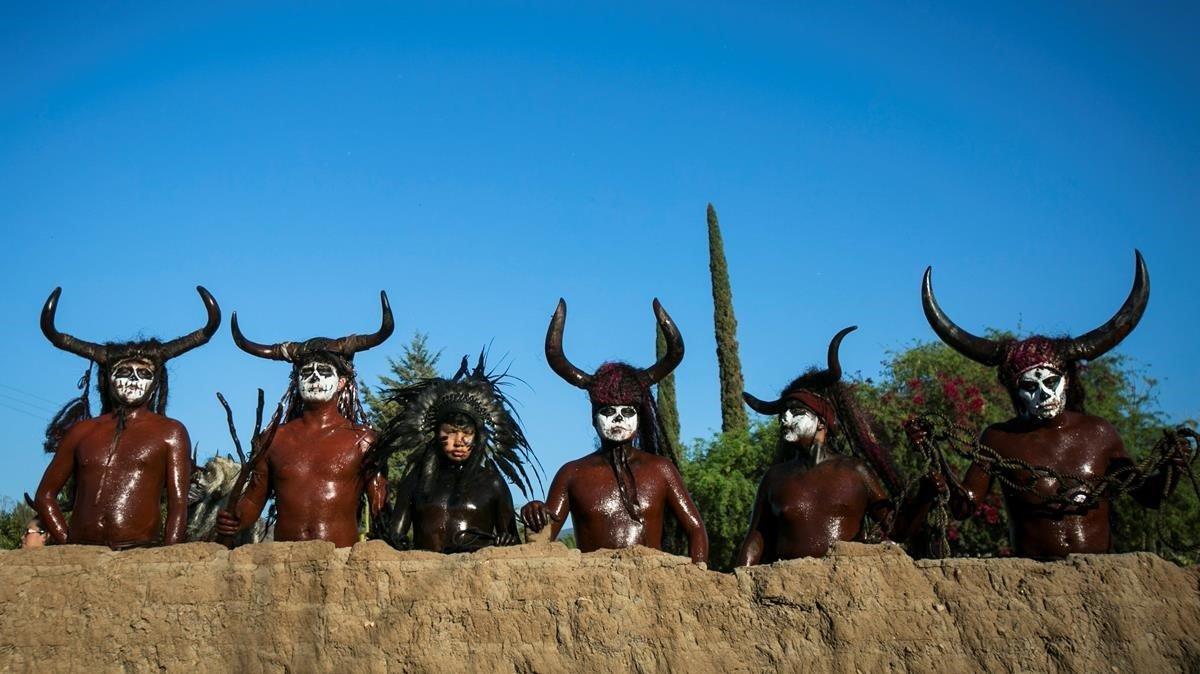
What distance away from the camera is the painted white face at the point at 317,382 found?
7.12 metres

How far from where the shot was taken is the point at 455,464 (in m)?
7.10

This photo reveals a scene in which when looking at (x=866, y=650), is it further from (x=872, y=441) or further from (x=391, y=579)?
(x=872, y=441)

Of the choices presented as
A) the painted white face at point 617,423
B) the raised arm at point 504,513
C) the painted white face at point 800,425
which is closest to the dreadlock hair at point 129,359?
the raised arm at point 504,513

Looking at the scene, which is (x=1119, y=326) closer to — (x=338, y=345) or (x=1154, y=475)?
(x=1154, y=475)

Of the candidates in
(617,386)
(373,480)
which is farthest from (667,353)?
(373,480)

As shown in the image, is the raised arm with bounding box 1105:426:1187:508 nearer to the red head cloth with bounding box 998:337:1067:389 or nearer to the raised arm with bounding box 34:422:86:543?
the red head cloth with bounding box 998:337:1067:389

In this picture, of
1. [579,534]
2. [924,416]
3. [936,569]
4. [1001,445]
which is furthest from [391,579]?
[1001,445]

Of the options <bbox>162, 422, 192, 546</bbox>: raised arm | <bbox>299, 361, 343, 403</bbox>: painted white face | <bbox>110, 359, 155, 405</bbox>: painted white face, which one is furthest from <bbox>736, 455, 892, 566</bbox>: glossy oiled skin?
<bbox>110, 359, 155, 405</bbox>: painted white face

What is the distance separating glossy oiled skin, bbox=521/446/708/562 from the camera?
22.2 feet

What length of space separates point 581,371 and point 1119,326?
307cm

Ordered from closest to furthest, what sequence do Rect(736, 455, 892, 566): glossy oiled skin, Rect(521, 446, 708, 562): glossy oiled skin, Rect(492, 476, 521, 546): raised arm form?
Rect(736, 455, 892, 566): glossy oiled skin → Rect(521, 446, 708, 562): glossy oiled skin → Rect(492, 476, 521, 546): raised arm

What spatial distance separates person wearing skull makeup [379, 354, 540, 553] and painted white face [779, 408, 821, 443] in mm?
1662

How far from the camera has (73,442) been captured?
707cm

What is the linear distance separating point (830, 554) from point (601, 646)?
105 cm
